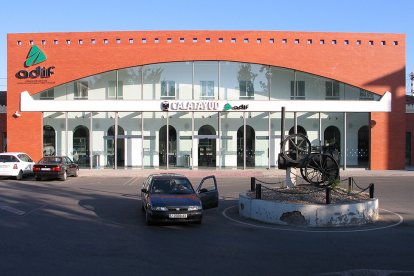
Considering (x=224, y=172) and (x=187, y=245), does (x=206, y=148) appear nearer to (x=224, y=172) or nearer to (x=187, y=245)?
(x=224, y=172)

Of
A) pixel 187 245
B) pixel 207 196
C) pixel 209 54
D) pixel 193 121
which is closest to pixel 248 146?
pixel 193 121

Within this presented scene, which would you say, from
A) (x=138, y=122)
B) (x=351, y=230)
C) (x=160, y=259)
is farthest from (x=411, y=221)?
(x=138, y=122)

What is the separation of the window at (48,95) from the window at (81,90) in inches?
64.0

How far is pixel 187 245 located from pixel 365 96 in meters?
27.5

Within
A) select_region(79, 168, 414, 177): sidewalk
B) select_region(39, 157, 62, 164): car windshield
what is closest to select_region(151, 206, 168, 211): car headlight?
select_region(39, 157, 62, 164): car windshield

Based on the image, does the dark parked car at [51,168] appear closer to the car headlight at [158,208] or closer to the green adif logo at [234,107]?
the green adif logo at [234,107]

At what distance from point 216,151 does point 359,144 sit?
10647 mm

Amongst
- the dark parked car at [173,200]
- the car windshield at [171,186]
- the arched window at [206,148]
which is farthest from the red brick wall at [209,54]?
the car windshield at [171,186]

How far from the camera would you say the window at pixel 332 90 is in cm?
3428

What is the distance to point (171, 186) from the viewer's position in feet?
44.9

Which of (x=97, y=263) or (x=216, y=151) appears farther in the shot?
(x=216, y=151)

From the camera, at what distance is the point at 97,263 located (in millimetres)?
8273

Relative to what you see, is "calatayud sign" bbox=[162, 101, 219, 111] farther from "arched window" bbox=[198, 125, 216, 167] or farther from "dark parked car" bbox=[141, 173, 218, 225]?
"dark parked car" bbox=[141, 173, 218, 225]

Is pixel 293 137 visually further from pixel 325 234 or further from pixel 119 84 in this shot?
pixel 119 84
